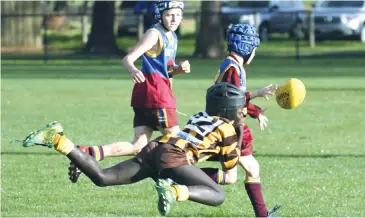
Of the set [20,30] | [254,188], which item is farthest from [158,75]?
[20,30]

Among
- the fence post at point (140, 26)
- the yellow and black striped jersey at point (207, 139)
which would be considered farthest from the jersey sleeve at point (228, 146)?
the fence post at point (140, 26)

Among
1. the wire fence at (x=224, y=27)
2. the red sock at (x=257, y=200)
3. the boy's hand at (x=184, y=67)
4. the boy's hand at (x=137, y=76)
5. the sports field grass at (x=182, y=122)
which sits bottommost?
the wire fence at (x=224, y=27)

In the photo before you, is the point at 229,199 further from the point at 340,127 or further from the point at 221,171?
the point at 340,127

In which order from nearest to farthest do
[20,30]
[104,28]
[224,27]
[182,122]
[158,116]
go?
1. [158,116]
2. [182,122]
3. [104,28]
4. [224,27]
5. [20,30]

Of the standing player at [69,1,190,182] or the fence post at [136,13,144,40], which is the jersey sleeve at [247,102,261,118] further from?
the fence post at [136,13,144,40]

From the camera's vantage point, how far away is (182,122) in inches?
642

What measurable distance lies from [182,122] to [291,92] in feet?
26.4

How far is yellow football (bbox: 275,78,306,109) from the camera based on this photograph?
27.3 feet

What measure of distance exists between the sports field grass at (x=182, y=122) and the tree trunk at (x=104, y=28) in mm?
10077

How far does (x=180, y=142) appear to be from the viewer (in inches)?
278

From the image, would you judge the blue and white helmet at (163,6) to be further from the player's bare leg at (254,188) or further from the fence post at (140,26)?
the fence post at (140,26)

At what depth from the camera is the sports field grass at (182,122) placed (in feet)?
29.3

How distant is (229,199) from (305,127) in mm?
6414

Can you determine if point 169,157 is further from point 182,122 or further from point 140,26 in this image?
point 140,26
